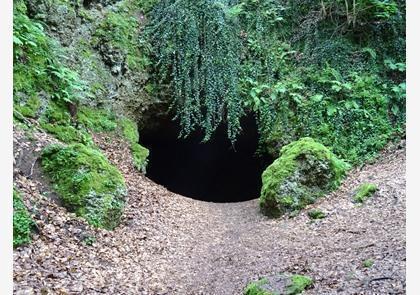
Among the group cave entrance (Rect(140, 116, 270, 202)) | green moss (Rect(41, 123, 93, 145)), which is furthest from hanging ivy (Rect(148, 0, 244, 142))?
green moss (Rect(41, 123, 93, 145))

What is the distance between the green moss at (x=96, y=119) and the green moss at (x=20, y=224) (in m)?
3.83

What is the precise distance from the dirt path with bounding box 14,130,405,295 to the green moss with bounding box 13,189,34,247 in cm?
14

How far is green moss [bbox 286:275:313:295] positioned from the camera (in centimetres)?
454

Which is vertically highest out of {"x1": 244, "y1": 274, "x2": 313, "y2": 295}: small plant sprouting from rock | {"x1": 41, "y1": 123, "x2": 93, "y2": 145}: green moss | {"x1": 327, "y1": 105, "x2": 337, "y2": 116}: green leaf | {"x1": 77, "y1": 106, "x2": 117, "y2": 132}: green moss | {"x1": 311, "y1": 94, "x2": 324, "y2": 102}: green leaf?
{"x1": 311, "y1": 94, "x2": 324, "y2": 102}: green leaf

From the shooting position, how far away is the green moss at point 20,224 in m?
5.02

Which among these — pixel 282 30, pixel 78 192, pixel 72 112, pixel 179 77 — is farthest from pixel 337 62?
pixel 78 192

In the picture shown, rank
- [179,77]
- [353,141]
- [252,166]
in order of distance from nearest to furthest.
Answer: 1. [353,141]
2. [179,77]
3. [252,166]

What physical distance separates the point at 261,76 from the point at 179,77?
271 centimetres

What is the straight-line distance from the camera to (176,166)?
1797cm

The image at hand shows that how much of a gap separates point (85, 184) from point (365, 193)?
5.68m

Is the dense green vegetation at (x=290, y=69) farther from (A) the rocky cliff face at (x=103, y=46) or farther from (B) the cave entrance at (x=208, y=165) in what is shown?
(B) the cave entrance at (x=208, y=165)

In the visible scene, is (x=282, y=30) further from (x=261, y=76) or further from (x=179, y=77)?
(x=179, y=77)

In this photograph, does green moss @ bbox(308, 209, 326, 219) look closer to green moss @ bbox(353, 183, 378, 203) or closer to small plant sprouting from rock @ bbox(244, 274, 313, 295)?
green moss @ bbox(353, 183, 378, 203)

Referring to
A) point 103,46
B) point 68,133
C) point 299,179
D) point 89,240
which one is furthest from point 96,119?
point 299,179
